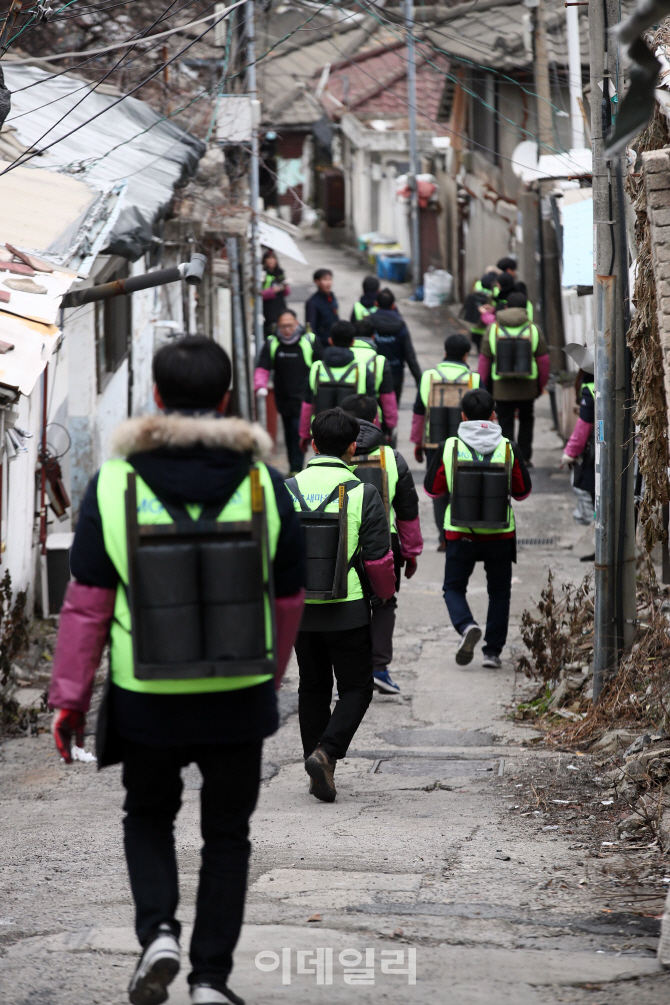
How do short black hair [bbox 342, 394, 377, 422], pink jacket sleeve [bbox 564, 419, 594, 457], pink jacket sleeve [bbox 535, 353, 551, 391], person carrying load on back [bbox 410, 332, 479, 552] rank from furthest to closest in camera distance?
1. pink jacket sleeve [bbox 535, 353, 551, 391]
2. person carrying load on back [bbox 410, 332, 479, 552]
3. pink jacket sleeve [bbox 564, 419, 594, 457]
4. short black hair [bbox 342, 394, 377, 422]

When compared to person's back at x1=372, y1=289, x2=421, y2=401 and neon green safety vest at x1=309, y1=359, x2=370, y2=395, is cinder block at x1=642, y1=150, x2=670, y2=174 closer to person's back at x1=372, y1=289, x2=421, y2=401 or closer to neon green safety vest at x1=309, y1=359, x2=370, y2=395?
neon green safety vest at x1=309, y1=359, x2=370, y2=395

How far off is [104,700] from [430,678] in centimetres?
483

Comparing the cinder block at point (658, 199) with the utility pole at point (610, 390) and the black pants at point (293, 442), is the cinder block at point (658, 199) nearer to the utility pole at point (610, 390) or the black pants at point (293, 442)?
the utility pole at point (610, 390)

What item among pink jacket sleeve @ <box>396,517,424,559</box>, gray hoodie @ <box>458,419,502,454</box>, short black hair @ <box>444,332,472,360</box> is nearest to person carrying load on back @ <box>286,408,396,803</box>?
pink jacket sleeve @ <box>396,517,424,559</box>

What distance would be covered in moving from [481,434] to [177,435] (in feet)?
15.3

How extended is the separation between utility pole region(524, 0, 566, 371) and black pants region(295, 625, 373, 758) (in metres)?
10.9

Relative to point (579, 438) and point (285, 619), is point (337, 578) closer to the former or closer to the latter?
point (285, 619)

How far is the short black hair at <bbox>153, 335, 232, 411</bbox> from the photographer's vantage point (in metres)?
2.97

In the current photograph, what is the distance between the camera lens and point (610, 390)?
6.12m

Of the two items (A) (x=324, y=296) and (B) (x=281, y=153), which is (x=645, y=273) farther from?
(B) (x=281, y=153)

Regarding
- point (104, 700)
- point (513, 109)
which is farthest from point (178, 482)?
point (513, 109)


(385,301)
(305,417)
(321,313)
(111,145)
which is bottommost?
(305,417)

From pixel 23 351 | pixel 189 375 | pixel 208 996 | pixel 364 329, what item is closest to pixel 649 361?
pixel 23 351

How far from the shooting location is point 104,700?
2961 mm
